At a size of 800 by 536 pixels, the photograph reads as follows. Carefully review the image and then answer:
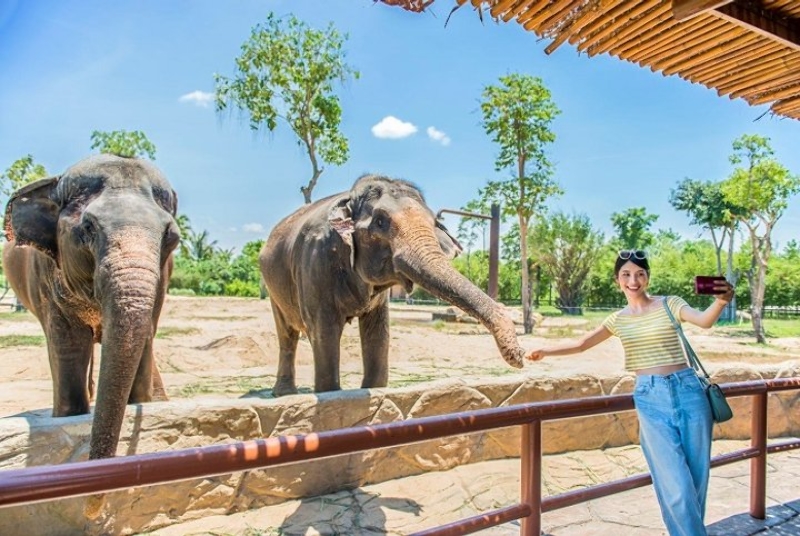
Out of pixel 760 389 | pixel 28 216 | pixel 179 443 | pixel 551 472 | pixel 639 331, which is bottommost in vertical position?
pixel 551 472

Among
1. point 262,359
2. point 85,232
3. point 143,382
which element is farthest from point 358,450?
point 262,359

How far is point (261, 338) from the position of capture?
9.96 m

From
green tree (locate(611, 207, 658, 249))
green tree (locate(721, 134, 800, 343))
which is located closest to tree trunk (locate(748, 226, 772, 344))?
green tree (locate(721, 134, 800, 343))

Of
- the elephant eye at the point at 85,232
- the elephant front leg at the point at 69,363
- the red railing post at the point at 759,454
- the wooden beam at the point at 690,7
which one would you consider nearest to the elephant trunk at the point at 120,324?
the elephant eye at the point at 85,232

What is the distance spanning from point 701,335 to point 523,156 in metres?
6.20

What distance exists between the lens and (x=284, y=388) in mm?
5816

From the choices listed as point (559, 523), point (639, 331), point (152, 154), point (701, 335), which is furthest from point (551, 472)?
point (152, 154)

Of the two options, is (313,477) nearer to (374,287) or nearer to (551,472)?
Answer: (374,287)

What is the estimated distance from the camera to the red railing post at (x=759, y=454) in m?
3.05

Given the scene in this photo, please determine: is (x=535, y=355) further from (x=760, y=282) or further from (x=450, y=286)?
(x=760, y=282)

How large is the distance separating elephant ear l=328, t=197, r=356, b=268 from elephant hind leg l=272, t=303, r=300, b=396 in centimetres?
191

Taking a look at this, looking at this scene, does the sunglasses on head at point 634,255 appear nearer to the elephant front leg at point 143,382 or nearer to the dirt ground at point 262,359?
the dirt ground at point 262,359

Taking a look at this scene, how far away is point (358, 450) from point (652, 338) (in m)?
1.32

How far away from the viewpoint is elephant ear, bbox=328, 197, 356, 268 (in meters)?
4.39
